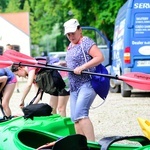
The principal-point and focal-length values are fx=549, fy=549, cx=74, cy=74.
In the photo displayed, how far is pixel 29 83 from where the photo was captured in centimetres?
757

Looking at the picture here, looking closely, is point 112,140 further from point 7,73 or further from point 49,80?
point 7,73

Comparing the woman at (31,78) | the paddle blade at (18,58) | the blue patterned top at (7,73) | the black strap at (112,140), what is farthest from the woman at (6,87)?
the black strap at (112,140)

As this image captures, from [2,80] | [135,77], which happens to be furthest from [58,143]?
[2,80]

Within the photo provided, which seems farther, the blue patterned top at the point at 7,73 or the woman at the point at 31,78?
the blue patterned top at the point at 7,73

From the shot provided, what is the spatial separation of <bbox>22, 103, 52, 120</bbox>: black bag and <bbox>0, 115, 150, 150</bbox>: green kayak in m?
0.06

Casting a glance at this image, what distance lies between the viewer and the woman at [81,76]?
6.18m

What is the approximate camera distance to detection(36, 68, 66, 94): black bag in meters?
7.50

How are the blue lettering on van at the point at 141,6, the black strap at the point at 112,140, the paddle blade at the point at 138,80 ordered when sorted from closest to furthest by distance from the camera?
the black strap at the point at 112,140 < the paddle blade at the point at 138,80 < the blue lettering on van at the point at 141,6

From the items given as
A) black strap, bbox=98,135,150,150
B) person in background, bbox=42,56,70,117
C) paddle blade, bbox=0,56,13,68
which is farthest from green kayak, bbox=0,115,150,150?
person in background, bbox=42,56,70,117

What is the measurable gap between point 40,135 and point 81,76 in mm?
1356

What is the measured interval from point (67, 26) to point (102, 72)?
0.66 metres

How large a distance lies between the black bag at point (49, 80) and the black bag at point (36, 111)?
1.47m

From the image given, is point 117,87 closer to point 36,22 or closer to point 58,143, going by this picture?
point 58,143

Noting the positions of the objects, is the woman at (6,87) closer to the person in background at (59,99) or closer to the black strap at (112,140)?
the person in background at (59,99)
